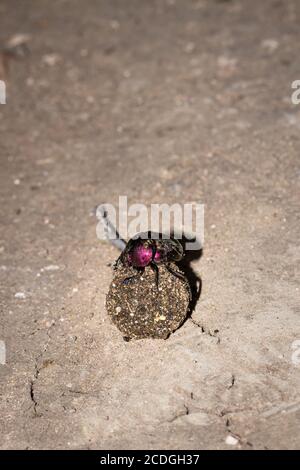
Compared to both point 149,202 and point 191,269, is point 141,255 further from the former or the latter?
point 149,202

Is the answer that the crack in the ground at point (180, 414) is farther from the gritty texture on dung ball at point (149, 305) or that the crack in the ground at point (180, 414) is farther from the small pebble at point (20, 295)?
the small pebble at point (20, 295)

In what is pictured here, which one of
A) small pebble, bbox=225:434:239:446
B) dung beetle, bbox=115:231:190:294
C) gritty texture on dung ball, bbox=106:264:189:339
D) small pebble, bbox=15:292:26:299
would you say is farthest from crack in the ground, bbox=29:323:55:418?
small pebble, bbox=225:434:239:446

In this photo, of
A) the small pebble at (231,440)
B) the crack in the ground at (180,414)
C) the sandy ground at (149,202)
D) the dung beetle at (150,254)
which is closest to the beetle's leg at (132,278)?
the dung beetle at (150,254)

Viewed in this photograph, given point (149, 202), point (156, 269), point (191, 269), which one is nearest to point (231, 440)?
point (156, 269)

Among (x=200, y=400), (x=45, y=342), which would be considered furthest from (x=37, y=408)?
(x=200, y=400)

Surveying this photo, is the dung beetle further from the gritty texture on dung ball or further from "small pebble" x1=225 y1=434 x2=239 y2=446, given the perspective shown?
"small pebble" x1=225 y1=434 x2=239 y2=446
